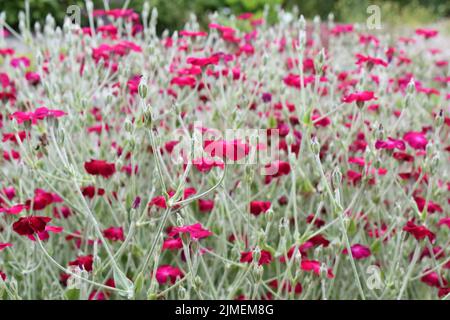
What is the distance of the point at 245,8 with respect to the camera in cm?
691

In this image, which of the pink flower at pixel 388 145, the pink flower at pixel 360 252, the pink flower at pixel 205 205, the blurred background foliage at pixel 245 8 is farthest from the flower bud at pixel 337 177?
the blurred background foliage at pixel 245 8

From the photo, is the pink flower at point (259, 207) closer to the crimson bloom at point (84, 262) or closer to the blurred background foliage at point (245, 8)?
the crimson bloom at point (84, 262)

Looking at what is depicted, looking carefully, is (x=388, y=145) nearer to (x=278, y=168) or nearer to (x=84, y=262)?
(x=278, y=168)

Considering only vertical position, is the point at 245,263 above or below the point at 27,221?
below

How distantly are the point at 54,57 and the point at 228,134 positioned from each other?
70cm

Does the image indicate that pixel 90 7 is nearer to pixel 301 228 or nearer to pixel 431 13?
pixel 301 228

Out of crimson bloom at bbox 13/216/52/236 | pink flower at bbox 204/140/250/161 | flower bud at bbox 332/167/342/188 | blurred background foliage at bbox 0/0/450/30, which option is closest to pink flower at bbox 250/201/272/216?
flower bud at bbox 332/167/342/188

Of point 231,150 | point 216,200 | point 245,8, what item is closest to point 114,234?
point 216,200

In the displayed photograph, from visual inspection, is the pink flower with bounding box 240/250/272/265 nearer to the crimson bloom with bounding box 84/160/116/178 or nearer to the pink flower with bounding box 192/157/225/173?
the pink flower with bounding box 192/157/225/173

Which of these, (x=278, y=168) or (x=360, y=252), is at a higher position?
(x=278, y=168)

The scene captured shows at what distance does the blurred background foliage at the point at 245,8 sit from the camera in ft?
20.6
